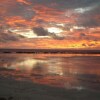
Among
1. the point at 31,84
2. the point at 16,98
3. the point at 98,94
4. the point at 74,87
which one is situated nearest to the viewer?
the point at 16,98

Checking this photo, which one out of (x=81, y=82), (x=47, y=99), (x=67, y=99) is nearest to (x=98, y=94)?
(x=67, y=99)

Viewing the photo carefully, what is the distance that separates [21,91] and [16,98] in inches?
121

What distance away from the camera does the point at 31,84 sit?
94.3ft

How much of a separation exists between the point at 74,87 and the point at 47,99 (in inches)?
235

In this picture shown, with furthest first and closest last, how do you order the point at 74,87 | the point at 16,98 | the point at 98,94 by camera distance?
the point at 74,87
the point at 98,94
the point at 16,98

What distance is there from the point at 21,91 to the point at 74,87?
559cm

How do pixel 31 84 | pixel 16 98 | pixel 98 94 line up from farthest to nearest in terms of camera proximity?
pixel 31 84 → pixel 98 94 → pixel 16 98

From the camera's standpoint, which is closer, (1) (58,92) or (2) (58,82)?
(1) (58,92)

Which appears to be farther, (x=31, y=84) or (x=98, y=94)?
(x=31, y=84)

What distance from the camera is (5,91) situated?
24.7 meters

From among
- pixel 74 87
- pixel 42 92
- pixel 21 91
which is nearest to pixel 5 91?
pixel 21 91

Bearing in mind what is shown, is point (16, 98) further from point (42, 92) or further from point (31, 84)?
point (31, 84)

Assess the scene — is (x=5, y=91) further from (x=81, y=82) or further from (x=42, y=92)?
(x=81, y=82)

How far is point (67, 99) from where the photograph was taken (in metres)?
21.8
